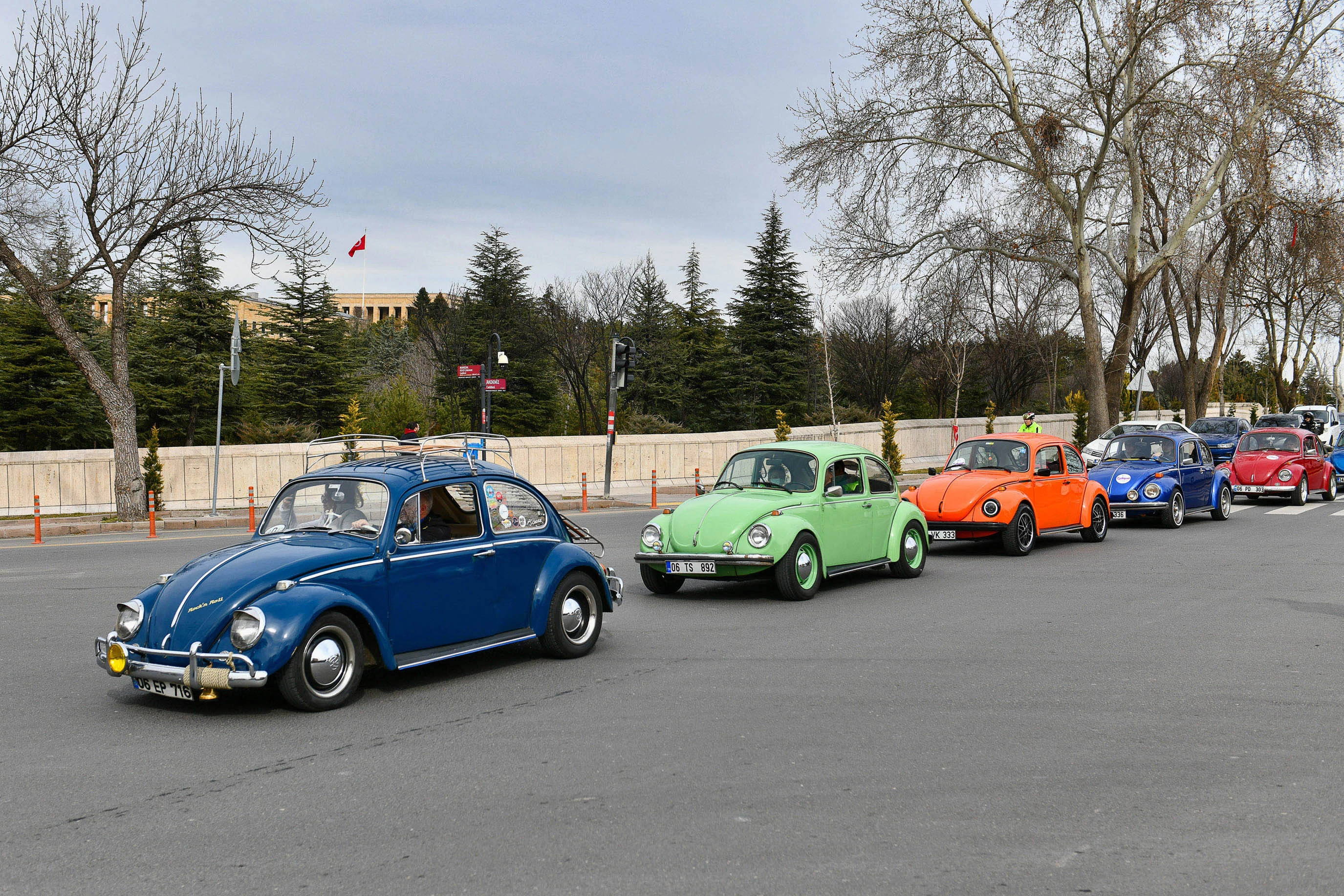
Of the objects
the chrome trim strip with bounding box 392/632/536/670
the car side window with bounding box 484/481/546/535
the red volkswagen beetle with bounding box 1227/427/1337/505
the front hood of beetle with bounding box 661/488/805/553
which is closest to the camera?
the chrome trim strip with bounding box 392/632/536/670

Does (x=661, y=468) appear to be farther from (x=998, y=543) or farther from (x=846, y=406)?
(x=846, y=406)

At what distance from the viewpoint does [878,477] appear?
493 inches

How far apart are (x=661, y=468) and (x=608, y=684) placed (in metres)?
27.1

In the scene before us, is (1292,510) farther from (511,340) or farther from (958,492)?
(511,340)

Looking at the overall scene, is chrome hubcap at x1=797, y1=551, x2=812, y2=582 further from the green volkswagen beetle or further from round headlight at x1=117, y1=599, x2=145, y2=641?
round headlight at x1=117, y1=599, x2=145, y2=641

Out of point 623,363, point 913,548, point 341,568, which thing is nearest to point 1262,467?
point 623,363

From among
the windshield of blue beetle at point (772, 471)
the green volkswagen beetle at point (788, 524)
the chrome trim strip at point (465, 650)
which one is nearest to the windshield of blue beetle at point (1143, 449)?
the green volkswagen beetle at point (788, 524)

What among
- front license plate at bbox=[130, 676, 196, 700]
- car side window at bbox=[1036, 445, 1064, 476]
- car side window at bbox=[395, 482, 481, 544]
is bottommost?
front license plate at bbox=[130, 676, 196, 700]

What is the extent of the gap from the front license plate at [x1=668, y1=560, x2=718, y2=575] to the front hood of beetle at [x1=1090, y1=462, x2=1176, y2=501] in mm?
10491

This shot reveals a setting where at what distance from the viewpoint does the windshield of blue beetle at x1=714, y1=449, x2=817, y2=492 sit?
38.1 feet

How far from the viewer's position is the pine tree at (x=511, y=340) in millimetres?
54750

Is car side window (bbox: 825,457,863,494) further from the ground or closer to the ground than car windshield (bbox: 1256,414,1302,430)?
closer to the ground

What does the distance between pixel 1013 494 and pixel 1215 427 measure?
27880 mm

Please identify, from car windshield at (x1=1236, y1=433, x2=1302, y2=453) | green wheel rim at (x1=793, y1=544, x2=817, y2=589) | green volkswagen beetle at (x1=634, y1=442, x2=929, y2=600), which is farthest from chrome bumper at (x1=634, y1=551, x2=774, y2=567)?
car windshield at (x1=1236, y1=433, x2=1302, y2=453)
